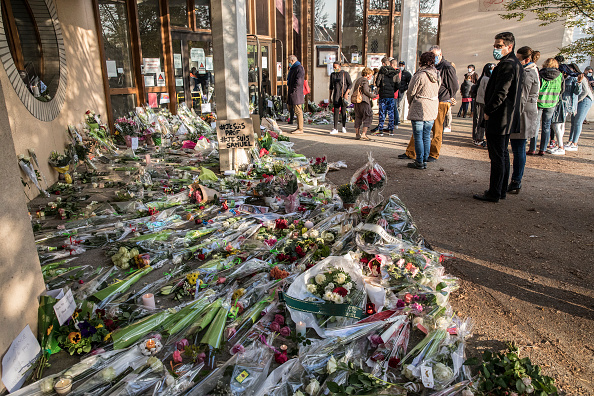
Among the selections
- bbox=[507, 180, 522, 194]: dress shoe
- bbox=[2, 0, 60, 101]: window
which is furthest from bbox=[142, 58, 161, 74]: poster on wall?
bbox=[507, 180, 522, 194]: dress shoe

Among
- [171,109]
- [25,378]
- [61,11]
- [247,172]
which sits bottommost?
[25,378]

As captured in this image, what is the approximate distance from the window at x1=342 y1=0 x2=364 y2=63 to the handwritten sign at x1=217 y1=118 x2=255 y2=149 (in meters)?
10.8

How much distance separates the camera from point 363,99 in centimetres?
916

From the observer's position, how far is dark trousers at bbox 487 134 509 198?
4895mm

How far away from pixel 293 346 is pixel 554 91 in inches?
279

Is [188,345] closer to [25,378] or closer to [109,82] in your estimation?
[25,378]

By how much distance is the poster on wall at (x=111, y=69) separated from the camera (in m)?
9.18

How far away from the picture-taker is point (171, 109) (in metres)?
10.9

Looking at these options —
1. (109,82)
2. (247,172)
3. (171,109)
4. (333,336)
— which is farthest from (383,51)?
(333,336)

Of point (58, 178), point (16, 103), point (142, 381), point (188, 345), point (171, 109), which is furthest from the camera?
point (171, 109)

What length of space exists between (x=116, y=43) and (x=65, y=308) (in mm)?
8522

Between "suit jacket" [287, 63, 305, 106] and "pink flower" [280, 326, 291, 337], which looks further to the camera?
"suit jacket" [287, 63, 305, 106]

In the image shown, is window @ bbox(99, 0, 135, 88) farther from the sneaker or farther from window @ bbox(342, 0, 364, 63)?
the sneaker

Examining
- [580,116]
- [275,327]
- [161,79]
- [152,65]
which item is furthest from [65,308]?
[580,116]
